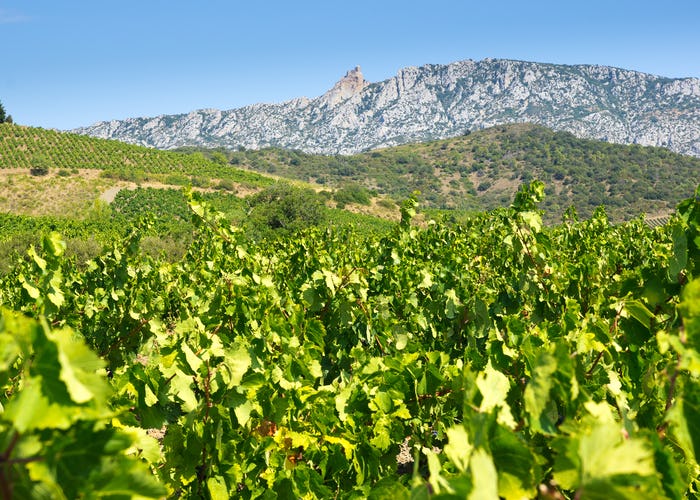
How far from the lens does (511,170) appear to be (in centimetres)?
13925

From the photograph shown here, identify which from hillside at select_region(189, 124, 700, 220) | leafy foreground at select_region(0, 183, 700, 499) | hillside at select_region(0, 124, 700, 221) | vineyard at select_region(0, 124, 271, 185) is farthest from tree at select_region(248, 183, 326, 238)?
hillside at select_region(189, 124, 700, 220)

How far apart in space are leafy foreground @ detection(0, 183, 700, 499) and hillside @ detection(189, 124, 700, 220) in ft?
323

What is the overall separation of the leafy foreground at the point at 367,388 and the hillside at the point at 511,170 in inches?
3873

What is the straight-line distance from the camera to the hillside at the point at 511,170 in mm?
104500

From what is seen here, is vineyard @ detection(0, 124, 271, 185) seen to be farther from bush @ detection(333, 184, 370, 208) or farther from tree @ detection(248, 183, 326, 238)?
tree @ detection(248, 183, 326, 238)

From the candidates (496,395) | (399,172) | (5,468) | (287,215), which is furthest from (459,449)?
(399,172)

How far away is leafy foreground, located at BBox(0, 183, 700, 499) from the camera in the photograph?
2.43ft

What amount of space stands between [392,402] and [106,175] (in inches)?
2927

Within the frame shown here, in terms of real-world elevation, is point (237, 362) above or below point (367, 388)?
above

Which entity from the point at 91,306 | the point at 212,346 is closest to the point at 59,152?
the point at 91,306

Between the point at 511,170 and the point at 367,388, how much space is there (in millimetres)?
146095

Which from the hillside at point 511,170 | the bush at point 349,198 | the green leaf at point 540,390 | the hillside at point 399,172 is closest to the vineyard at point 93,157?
the hillside at point 399,172

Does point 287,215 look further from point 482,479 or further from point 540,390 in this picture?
point 482,479

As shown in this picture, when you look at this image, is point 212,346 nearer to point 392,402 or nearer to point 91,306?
point 392,402
